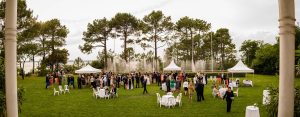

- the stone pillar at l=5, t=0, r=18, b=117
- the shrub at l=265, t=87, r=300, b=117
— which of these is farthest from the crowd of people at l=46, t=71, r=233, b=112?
the stone pillar at l=5, t=0, r=18, b=117

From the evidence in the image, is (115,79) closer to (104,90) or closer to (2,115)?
(104,90)

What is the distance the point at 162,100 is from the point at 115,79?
12.8m

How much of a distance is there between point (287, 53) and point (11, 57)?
3.90 m

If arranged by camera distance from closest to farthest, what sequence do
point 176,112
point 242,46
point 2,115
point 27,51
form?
point 2,115, point 176,112, point 27,51, point 242,46

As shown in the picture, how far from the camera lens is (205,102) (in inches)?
719

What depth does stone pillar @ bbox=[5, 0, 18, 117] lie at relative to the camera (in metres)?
5.12

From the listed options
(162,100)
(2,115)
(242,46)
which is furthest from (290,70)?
(242,46)

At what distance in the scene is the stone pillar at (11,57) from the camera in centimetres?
512

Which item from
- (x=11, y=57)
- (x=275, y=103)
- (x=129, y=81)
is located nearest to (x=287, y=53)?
(x=11, y=57)

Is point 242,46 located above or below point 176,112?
above

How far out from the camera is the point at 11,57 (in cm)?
512

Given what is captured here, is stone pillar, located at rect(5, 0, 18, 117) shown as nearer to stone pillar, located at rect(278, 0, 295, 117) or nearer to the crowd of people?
stone pillar, located at rect(278, 0, 295, 117)

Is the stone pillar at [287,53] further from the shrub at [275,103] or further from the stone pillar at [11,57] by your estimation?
the stone pillar at [11,57]

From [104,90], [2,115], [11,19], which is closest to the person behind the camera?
Result: [11,19]
